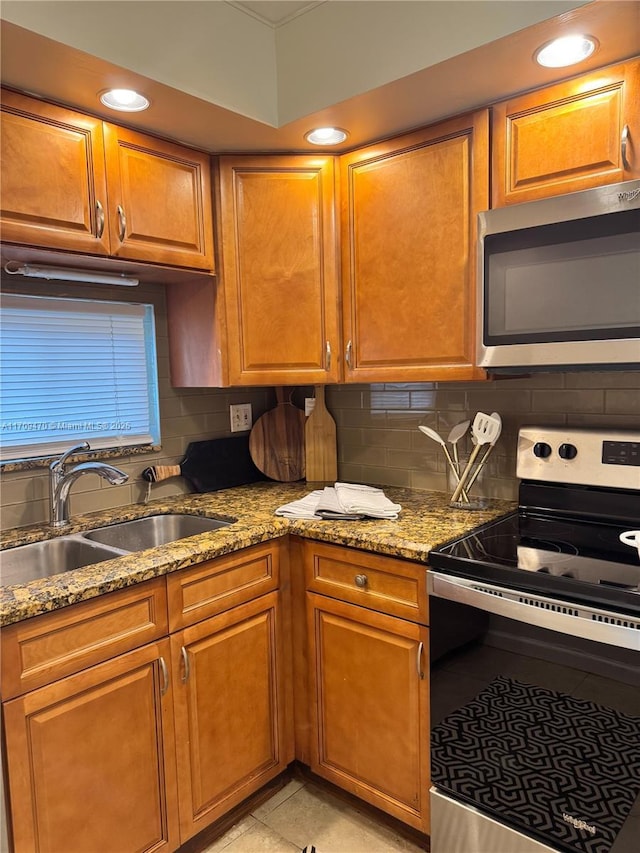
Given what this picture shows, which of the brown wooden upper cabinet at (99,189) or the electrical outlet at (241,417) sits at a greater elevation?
the brown wooden upper cabinet at (99,189)

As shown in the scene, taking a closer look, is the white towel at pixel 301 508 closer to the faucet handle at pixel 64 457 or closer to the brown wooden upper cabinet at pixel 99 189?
the faucet handle at pixel 64 457

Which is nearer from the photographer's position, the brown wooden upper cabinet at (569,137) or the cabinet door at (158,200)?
the brown wooden upper cabinet at (569,137)

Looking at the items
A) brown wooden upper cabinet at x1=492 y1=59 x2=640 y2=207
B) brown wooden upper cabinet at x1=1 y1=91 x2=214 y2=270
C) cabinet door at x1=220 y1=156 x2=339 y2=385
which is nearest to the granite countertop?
cabinet door at x1=220 y1=156 x2=339 y2=385

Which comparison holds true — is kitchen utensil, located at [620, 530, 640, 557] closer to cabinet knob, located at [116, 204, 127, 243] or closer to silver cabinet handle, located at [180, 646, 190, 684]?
silver cabinet handle, located at [180, 646, 190, 684]

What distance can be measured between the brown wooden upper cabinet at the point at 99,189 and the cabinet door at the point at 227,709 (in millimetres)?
1144

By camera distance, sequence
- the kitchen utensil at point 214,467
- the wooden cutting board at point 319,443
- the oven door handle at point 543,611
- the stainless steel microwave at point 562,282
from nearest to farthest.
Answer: the oven door handle at point 543,611 < the stainless steel microwave at point 562,282 < the kitchen utensil at point 214,467 < the wooden cutting board at point 319,443

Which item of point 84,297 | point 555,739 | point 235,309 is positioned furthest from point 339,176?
point 555,739

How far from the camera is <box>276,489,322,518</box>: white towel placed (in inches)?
75.1

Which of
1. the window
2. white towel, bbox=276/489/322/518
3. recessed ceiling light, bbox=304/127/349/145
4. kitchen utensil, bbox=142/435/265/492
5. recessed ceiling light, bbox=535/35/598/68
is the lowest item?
white towel, bbox=276/489/322/518

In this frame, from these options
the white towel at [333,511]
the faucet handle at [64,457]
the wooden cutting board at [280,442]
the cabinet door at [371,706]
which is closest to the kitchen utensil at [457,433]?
the white towel at [333,511]

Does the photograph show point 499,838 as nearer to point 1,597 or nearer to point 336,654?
point 336,654

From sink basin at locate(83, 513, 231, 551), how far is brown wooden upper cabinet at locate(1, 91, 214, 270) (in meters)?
0.87

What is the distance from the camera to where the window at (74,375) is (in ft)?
5.99

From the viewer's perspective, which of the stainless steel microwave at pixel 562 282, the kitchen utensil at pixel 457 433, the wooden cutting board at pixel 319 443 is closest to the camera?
the stainless steel microwave at pixel 562 282
